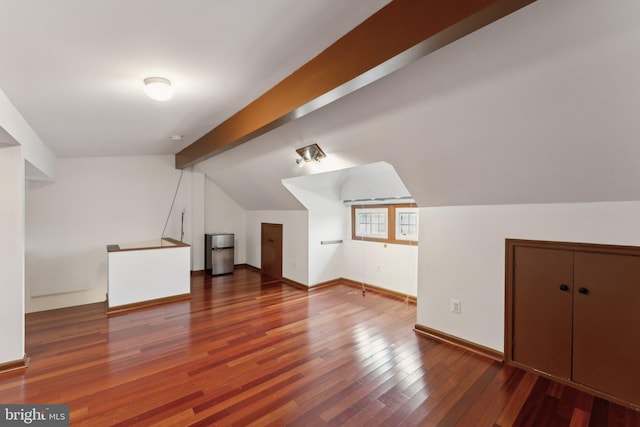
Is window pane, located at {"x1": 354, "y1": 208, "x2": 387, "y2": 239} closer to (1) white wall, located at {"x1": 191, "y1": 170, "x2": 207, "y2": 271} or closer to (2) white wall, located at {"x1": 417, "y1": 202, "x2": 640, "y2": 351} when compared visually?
(2) white wall, located at {"x1": 417, "y1": 202, "x2": 640, "y2": 351}

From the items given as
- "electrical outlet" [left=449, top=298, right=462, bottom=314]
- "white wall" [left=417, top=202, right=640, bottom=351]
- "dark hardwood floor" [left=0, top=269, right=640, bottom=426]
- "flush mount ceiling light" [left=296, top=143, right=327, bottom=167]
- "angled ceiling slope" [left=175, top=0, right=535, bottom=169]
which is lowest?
"dark hardwood floor" [left=0, top=269, right=640, bottom=426]

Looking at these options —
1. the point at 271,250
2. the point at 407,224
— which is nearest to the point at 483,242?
the point at 407,224

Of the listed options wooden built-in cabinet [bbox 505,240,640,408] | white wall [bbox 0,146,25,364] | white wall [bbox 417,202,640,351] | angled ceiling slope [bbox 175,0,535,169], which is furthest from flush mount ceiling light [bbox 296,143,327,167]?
white wall [bbox 0,146,25,364]

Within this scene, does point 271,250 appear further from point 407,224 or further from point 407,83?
point 407,83

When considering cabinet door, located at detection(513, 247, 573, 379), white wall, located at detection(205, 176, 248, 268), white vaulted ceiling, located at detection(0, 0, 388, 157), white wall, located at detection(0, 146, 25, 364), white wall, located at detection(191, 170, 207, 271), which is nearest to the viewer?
white vaulted ceiling, located at detection(0, 0, 388, 157)

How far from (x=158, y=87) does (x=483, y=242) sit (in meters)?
3.13

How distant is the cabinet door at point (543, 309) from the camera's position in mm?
2445

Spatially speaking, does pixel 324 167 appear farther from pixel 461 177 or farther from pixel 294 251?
pixel 294 251

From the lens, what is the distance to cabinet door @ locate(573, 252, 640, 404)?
214cm

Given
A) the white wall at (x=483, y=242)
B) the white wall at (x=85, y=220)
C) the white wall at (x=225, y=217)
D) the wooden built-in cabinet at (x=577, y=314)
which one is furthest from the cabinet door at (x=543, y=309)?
the white wall at (x=85, y=220)

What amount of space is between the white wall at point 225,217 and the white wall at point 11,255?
147 inches

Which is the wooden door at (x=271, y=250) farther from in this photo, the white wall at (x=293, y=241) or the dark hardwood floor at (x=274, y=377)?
the dark hardwood floor at (x=274, y=377)

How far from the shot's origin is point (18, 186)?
103 inches

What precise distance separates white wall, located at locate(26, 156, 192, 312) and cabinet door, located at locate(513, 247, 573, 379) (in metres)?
5.98
